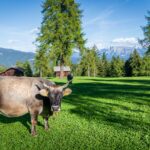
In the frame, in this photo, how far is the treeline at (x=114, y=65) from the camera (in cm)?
11119

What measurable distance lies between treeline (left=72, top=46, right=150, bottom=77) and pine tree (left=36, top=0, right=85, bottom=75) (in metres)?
44.3

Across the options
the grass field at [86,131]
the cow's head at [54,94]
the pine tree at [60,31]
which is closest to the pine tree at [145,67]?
the pine tree at [60,31]

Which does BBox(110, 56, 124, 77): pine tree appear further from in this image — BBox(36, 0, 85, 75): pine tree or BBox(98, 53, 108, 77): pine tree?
BBox(36, 0, 85, 75): pine tree

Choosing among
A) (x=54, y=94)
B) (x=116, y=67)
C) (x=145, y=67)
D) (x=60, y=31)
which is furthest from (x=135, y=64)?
(x=54, y=94)

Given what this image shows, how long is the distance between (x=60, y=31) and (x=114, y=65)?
6193 centimetres

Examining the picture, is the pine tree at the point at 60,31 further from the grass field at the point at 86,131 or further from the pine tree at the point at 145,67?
the pine tree at the point at 145,67

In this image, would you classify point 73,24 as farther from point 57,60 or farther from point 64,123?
point 64,123

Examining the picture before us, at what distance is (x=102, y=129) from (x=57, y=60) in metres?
51.2

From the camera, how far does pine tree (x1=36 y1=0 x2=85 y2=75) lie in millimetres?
62094

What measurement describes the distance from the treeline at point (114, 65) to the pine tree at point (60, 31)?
1745 inches

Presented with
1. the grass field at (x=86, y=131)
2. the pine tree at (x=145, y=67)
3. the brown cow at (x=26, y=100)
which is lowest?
the grass field at (x=86, y=131)

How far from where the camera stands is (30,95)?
12281 millimetres

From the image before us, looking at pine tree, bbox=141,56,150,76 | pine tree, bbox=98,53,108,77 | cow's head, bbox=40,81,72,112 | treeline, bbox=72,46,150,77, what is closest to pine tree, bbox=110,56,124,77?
treeline, bbox=72,46,150,77

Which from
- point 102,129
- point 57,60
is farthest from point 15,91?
point 57,60
